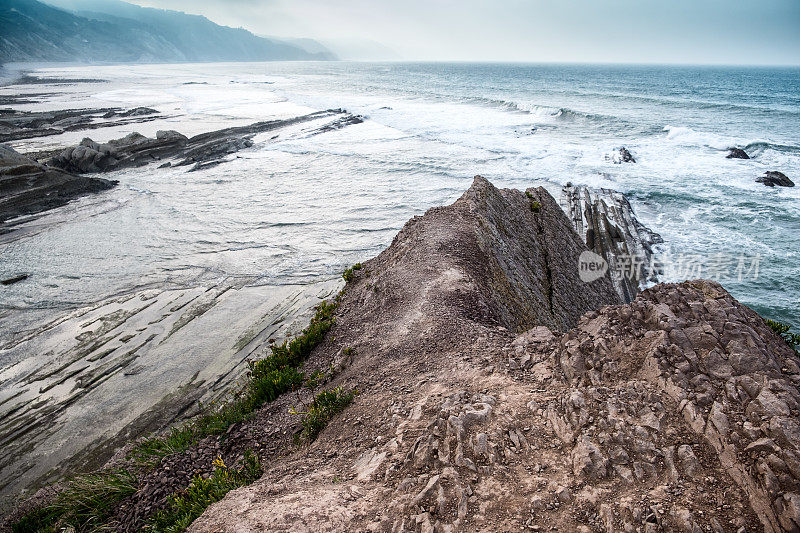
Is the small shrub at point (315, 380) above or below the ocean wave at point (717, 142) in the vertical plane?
below

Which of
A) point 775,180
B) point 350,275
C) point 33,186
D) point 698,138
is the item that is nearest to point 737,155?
point 698,138

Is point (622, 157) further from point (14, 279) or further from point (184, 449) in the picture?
point (14, 279)

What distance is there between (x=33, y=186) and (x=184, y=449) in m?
28.2

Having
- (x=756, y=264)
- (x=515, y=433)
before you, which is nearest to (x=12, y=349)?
(x=515, y=433)

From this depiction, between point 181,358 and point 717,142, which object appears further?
point 717,142

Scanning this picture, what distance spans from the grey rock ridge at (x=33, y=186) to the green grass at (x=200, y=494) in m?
25.1

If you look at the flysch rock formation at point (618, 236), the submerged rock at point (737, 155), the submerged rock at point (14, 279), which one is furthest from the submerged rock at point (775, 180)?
the submerged rock at point (14, 279)

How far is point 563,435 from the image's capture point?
550 cm

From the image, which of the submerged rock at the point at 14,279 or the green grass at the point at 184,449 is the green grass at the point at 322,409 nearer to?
the green grass at the point at 184,449

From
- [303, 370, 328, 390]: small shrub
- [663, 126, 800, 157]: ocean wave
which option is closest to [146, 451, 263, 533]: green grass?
[303, 370, 328, 390]: small shrub

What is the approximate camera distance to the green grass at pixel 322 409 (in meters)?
7.61

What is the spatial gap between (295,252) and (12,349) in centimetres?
1049

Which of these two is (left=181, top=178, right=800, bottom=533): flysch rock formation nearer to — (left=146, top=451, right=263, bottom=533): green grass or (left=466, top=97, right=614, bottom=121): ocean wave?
(left=146, top=451, right=263, bottom=533): green grass

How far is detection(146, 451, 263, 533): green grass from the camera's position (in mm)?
6293
